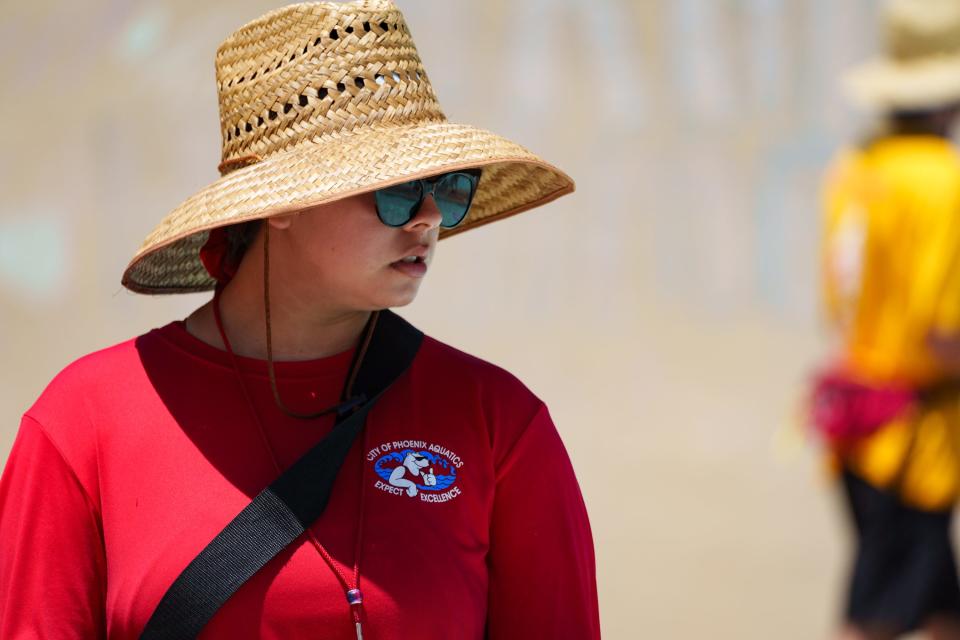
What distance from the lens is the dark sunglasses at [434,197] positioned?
206 cm

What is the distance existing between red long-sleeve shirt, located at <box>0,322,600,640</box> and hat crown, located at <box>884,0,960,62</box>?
7.98ft

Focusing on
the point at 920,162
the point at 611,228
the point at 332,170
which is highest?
the point at 332,170

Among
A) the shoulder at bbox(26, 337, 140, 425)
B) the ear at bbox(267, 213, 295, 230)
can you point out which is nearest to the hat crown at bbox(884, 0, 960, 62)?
the ear at bbox(267, 213, 295, 230)

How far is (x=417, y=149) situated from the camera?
2.08m

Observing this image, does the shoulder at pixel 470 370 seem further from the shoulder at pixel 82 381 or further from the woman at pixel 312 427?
the shoulder at pixel 82 381

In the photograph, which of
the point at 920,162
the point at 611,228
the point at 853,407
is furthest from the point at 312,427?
the point at 611,228

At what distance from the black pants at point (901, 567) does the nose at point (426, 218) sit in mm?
2061

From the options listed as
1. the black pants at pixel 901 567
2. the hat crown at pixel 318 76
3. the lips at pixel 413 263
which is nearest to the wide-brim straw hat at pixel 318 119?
the hat crown at pixel 318 76

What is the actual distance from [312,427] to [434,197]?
350mm

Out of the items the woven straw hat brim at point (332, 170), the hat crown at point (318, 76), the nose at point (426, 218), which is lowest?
the nose at point (426, 218)

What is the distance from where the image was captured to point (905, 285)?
379cm

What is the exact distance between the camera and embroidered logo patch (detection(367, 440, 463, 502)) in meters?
2.03

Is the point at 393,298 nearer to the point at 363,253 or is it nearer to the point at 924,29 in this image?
the point at 363,253

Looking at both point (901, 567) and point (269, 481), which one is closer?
point (269, 481)
